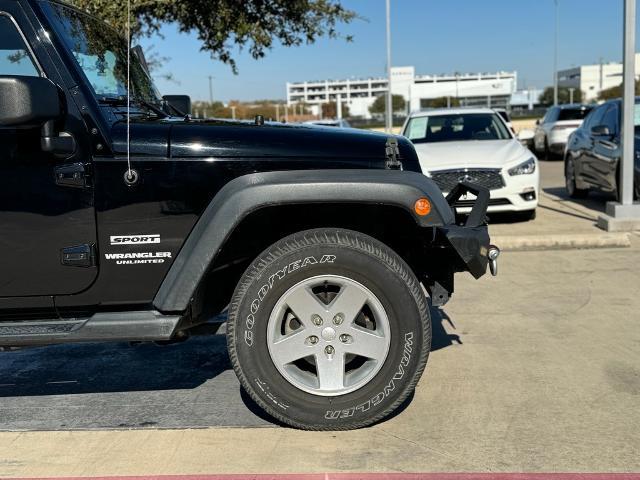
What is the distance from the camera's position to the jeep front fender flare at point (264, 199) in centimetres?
329

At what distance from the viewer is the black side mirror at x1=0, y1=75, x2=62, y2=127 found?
9.84 ft

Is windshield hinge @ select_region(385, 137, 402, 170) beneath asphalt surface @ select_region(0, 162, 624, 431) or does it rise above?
above

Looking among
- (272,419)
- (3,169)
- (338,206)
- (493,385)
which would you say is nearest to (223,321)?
(272,419)

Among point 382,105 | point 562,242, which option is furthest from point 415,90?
point 562,242

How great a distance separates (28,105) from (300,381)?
5.71 feet

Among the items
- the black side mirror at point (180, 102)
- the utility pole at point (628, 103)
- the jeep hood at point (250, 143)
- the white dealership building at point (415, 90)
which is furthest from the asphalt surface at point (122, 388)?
the white dealership building at point (415, 90)

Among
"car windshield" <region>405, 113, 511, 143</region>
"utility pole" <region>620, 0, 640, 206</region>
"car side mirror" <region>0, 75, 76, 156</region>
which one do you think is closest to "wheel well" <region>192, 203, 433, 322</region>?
"car side mirror" <region>0, 75, 76, 156</region>

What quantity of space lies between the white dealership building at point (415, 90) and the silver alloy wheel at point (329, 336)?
68659 millimetres

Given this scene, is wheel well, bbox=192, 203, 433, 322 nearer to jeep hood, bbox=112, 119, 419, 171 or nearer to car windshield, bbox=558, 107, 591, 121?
jeep hood, bbox=112, 119, 419, 171

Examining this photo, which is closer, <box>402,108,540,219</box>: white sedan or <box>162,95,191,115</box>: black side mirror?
<box>162,95,191,115</box>: black side mirror

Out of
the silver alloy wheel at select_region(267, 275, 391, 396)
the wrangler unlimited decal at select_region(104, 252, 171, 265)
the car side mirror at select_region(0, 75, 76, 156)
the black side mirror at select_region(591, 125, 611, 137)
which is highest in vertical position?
the car side mirror at select_region(0, 75, 76, 156)

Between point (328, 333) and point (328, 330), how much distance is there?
0.6 inches

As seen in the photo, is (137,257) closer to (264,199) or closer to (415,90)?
(264,199)

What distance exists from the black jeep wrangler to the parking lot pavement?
0.91ft
